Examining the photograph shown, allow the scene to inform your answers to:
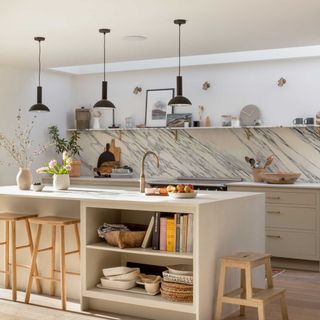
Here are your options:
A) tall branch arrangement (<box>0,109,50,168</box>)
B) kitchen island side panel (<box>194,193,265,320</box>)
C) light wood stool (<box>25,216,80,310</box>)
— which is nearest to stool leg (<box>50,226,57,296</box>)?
light wood stool (<box>25,216,80,310</box>)

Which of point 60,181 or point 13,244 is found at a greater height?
point 60,181

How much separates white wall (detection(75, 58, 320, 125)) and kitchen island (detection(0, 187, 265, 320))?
7.86 feet

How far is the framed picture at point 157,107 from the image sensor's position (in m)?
8.10

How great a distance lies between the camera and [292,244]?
652cm

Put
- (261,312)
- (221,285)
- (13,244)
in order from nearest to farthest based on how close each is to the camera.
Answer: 1. (261,312)
2. (221,285)
3. (13,244)

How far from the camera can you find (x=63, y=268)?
4.95 meters

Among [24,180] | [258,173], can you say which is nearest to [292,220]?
[258,173]

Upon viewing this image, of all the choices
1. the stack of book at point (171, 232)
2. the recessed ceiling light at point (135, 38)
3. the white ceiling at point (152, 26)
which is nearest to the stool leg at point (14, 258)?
the stack of book at point (171, 232)

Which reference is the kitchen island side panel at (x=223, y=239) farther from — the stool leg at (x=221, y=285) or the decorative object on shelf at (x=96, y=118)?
the decorative object on shelf at (x=96, y=118)

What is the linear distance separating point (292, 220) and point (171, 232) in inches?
94.6

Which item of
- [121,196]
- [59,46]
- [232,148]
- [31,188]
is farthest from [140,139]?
[121,196]

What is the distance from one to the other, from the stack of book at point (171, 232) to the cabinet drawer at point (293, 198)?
7.44ft

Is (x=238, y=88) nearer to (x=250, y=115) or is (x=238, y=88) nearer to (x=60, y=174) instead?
(x=250, y=115)

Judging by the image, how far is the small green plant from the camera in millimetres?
8492
